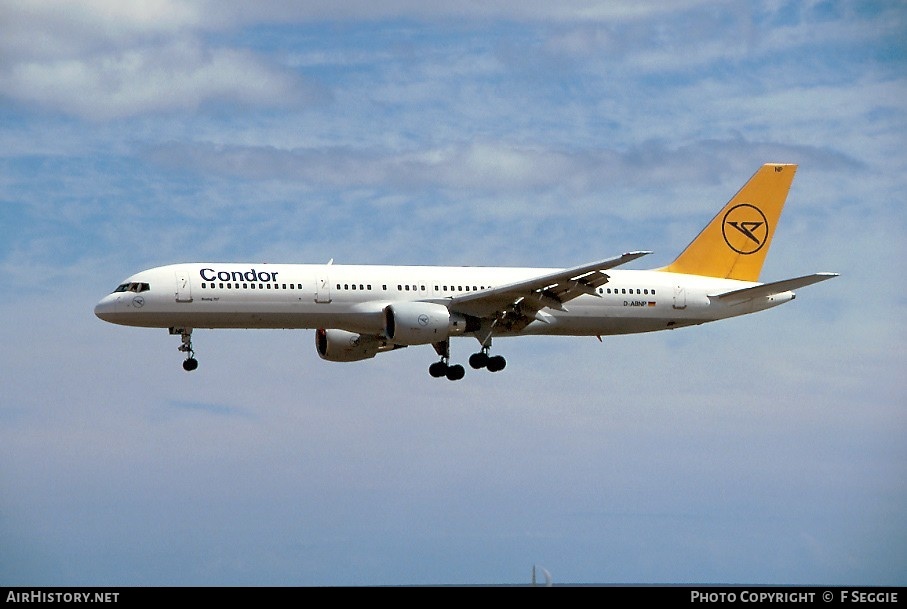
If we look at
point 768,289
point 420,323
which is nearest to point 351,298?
point 420,323

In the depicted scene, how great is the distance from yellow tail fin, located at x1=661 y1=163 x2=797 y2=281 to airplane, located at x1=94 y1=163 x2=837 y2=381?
80 millimetres

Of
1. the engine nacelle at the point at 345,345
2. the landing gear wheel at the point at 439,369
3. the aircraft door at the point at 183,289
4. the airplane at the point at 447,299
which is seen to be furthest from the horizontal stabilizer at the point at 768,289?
the aircraft door at the point at 183,289

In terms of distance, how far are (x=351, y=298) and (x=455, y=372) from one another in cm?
674

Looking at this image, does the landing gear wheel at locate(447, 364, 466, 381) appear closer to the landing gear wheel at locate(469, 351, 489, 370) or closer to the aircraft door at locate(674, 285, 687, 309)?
the landing gear wheel at locate(469, 351, 489, 370)

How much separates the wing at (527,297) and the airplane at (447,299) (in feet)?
0.20

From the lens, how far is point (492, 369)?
7444 centimetres

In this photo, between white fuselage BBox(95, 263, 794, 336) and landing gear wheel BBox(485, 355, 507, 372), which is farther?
landing gear wheel BBox(485, 355, 507, 372)

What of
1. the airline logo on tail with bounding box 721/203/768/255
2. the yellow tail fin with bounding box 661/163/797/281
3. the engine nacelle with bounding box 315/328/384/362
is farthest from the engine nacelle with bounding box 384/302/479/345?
the airline logo on tail with bounding box 721/203/768/255

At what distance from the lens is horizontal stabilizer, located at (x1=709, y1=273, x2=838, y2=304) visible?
71125 mm

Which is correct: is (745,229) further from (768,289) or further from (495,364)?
(495,364)
